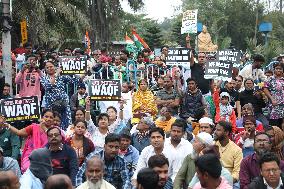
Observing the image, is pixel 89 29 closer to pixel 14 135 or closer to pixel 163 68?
pixel 163 68

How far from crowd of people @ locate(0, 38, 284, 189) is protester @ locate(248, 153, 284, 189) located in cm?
1

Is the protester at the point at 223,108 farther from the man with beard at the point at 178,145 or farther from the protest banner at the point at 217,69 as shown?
the man with beard at the point at 178,145

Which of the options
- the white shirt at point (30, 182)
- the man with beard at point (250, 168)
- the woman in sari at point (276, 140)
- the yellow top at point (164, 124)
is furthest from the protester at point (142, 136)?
the white shirt at point (30, 182)

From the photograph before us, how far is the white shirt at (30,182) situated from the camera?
6590 mm

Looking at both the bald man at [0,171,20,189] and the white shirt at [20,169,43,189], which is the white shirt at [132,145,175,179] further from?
the bald man at [0,171,20,189]

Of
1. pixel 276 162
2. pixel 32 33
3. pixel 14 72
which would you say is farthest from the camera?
pixel 32 33

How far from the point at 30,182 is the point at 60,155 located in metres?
1.19

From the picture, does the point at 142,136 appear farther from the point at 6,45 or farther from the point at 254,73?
the point at 254,73

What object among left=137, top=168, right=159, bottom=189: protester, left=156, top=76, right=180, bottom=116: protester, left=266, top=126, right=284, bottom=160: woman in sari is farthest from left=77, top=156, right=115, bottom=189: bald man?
left=156, top=76, right=180, bottom=116: protester

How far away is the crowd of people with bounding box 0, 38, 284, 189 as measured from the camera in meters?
6.46

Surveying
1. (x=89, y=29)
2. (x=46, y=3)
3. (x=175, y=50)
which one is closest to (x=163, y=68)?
(x=175, y=50)

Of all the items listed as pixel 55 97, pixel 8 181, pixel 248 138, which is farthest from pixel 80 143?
pixel 8 181

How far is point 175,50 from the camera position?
46.5 ft

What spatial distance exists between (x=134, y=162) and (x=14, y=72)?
799 centimetres
